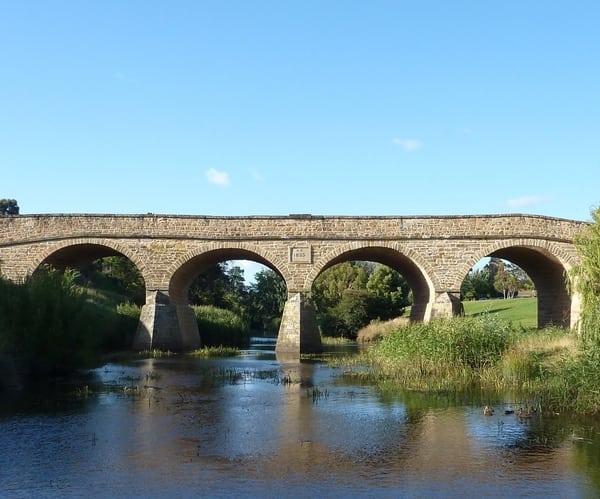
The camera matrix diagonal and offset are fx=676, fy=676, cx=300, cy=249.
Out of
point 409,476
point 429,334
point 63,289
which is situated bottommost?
point 409,476

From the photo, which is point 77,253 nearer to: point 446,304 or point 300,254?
point 300,254

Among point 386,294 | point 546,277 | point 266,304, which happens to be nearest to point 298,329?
point 546,277

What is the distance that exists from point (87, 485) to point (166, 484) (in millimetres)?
856

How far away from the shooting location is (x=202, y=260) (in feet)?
97.9

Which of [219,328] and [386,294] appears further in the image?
[386,294]

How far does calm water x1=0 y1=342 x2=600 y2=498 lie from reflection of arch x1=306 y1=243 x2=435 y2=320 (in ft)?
44.9

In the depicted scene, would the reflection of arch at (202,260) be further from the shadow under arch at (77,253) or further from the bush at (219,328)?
the bush at (219,328)

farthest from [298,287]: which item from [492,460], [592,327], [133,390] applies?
[492,460]

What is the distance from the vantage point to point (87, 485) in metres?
7.41

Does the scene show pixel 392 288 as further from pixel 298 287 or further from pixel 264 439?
pixel 264 439

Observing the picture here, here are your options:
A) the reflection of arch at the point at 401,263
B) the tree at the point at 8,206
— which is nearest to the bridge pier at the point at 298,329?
the reflection of arch at the point at 401,263

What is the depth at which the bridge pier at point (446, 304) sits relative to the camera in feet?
89.6

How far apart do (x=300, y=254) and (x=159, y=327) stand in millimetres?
6476

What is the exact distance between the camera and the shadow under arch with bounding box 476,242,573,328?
1109 inches
